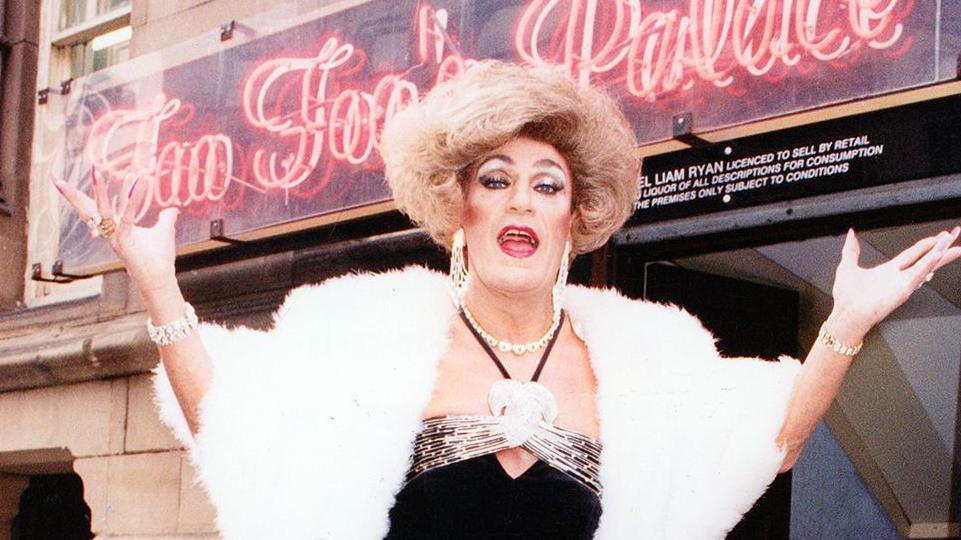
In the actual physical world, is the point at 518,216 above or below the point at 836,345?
above

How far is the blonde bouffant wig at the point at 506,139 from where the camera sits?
2.62m

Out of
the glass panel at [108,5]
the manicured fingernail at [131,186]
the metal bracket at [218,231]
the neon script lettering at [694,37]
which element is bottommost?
the manicured fingernail at [131,186]

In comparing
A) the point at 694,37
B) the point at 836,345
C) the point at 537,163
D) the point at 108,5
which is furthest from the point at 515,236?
the point at 108,5

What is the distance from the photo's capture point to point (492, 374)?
2650mm

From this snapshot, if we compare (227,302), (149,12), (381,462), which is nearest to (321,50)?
(227,302)

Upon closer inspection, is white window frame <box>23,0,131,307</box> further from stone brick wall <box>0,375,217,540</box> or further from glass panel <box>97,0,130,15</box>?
stone brick wall <box>0,375,217,540</box>

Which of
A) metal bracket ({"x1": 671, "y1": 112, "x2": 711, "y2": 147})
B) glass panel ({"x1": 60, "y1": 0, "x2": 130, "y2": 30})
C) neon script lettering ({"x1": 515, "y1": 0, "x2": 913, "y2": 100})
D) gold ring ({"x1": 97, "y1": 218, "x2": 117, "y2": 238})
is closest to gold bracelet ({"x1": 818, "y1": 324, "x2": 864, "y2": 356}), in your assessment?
gold ring ({"x1": 97, "y1": 218, "x2": 117, "y2": 238})

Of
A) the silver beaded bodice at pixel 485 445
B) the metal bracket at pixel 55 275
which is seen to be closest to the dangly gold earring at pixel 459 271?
the silver beaded bodice at pixel 485 445

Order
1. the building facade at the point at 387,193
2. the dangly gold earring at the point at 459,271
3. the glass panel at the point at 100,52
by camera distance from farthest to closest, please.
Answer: the glass panel at the point at 100,52
the building facade at the point at 387,193
the dangly gold earring at the point at 459,271

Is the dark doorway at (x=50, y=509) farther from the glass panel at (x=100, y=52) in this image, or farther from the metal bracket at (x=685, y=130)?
the metal bracket at (x=685, y=130)

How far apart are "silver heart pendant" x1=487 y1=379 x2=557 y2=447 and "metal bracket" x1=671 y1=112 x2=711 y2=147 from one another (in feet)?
7.15

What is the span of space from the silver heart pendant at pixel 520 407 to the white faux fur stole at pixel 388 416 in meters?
0.13

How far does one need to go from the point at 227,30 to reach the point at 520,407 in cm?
438

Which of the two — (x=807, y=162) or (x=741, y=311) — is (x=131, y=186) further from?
(x=741, y=311)
